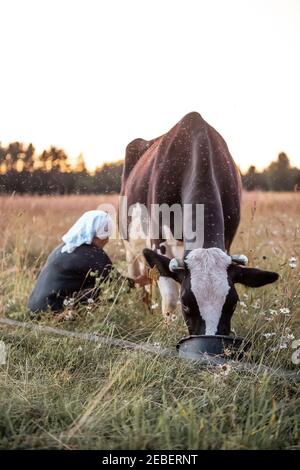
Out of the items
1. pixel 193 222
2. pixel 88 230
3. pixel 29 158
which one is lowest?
pixel 88 230

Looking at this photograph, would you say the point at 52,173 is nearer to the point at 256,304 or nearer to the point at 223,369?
the point at 256,304

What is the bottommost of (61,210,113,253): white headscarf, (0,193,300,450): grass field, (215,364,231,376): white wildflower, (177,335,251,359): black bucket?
(0,193,300,450): grass field

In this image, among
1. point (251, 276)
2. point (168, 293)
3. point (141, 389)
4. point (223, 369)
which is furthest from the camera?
point (168, 293)

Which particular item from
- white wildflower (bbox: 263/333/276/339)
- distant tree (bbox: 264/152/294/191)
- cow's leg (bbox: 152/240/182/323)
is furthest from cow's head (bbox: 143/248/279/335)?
distant tree (bbox: 264/152/294/191)

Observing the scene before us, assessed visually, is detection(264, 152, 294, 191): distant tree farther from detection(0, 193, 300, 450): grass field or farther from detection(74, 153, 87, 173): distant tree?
detection(0, 193, 300, 450): grass field

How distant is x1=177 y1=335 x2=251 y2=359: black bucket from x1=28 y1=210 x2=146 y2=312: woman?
1.61 metres

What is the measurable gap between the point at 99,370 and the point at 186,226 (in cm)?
133

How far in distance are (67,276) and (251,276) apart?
182cm

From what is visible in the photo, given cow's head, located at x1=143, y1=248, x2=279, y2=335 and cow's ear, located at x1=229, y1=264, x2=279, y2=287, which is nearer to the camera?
cow's head, located at x1=143, y1=248, x2=279, y2=335

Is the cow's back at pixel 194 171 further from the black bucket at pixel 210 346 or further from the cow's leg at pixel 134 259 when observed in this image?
the black bucket at pixel 210 346

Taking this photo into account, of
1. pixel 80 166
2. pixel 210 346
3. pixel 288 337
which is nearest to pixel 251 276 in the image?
pixel 288 337

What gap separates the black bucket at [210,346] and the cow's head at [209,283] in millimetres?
125

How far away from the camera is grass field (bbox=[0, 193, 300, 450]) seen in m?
2.99

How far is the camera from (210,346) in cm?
402
